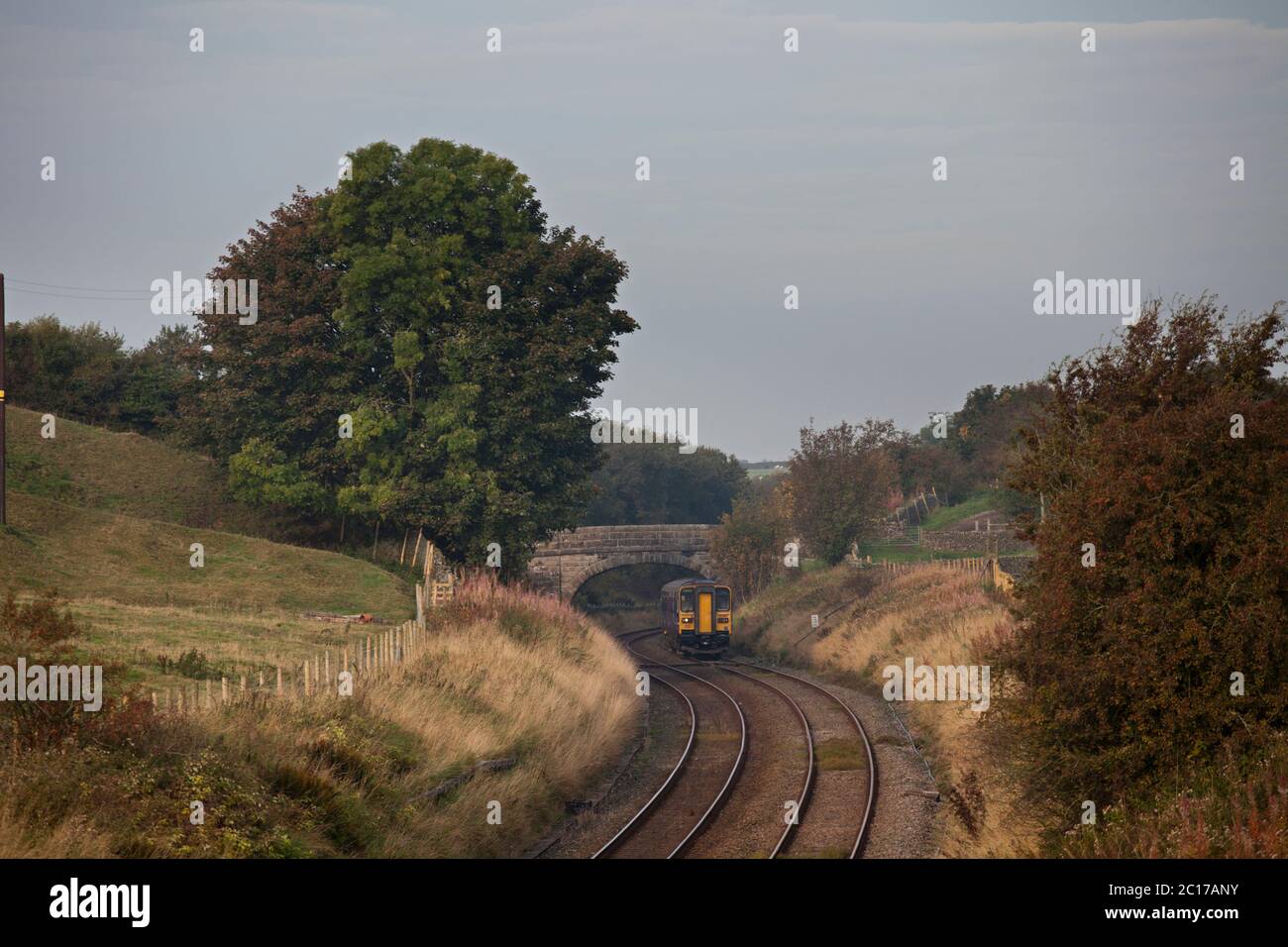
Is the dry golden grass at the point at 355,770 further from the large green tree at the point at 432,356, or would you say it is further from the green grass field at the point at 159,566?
the large green tree at the point at 432,356

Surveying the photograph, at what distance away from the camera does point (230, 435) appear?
151 ft

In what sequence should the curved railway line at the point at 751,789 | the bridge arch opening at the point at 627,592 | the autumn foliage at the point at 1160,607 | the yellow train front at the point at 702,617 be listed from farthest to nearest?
the bridge arch opening at the point at 627,592
the yellow train front at the point at 702,617
the curved railway line at the point at 751,789
the autumn foliage at the point at 1160,607

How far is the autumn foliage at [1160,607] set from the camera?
13.4 metres

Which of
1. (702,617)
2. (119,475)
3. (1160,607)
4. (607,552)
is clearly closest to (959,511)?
(607,552)

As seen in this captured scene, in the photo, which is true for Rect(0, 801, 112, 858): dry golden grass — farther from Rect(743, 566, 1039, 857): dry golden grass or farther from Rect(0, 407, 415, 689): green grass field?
Rect(743, 566, 1039, 857): dry golden grass

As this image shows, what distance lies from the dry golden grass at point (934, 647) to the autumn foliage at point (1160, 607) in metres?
1.37

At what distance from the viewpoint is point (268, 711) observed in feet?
52.2

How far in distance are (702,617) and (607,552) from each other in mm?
16158

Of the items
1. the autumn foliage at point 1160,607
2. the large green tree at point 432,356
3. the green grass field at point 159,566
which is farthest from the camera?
the large green tree at point 432,356

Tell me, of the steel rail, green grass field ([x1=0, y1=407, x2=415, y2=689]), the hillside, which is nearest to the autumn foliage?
the steel rail

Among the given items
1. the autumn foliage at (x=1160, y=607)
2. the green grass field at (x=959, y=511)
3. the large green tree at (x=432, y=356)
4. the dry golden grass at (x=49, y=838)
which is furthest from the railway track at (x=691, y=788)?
the green grass field at (x=959, y=511)

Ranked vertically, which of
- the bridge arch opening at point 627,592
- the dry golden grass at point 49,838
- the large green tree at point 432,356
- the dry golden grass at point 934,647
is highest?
the large green tree at point 432,356

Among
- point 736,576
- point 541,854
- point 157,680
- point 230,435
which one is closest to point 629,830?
point 541,854
